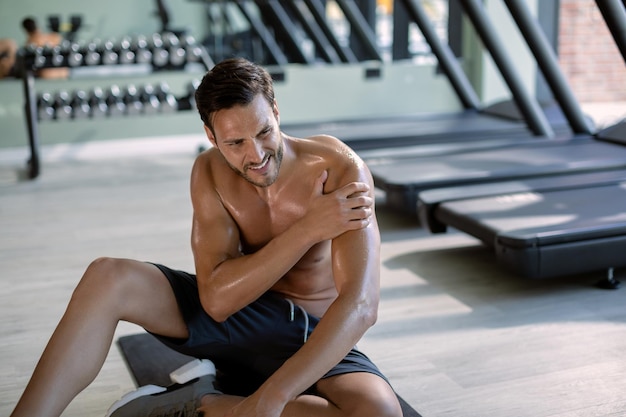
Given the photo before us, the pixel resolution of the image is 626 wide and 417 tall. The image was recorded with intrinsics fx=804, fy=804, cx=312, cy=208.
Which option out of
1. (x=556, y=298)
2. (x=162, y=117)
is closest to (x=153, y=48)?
(x=162, y=117)

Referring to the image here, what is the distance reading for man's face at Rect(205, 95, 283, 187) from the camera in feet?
5.71

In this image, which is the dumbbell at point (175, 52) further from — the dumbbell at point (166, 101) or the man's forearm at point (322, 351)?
the man's forearm at point (322, 351)

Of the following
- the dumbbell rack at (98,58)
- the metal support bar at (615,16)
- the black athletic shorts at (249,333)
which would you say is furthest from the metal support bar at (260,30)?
the black athletic shorts at (249,333)

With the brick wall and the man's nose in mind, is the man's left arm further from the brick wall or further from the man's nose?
the brick wall

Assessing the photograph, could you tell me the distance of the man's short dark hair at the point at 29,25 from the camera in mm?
6355

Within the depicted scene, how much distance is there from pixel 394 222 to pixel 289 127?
182 cm

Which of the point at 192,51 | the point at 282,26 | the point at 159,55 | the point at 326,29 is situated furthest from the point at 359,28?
the point at 159,55

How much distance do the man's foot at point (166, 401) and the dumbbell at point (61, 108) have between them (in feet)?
13.5

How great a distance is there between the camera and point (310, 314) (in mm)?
2012

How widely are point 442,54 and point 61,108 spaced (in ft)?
9.39

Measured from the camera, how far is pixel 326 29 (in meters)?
7.02

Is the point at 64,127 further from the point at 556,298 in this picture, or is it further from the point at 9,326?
the point at 556,298

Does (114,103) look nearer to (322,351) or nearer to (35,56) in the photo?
(35,56)

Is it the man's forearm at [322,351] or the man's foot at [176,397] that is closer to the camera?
the man's forearm at [322,351]
